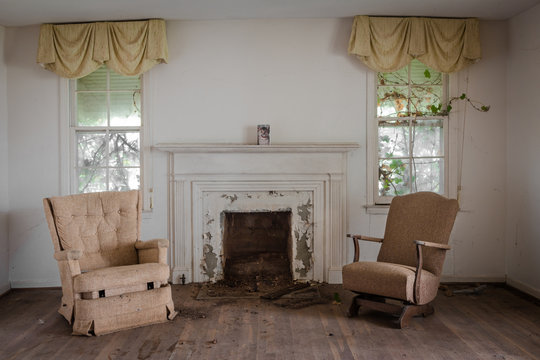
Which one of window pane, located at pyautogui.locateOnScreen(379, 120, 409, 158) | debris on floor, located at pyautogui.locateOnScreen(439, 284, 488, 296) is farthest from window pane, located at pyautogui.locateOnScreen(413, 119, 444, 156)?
debris on floor, located at pyautogui.locateOnScreen(439, 284, 488, 296)

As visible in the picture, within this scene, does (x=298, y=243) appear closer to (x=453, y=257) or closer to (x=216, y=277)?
(x=216, y=277)

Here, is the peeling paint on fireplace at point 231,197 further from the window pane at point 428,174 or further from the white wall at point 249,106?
the window pane at point 428,174

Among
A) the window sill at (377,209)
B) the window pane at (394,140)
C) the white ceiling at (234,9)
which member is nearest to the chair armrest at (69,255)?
the white ceiling at (234,9)

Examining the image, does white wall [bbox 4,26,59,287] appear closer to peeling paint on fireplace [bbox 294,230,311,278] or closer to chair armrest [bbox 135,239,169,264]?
chair armrest [bbox 135,239,169,264]

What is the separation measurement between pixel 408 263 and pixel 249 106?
222cm

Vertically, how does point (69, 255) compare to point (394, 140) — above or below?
below

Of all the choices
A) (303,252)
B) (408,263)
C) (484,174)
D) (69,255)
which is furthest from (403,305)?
(69,255)

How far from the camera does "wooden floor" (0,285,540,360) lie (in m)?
2.87

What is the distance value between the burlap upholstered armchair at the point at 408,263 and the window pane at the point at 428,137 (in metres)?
0.92

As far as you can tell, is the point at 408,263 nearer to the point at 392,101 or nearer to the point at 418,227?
the point at 418,227

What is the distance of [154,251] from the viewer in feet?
12.0

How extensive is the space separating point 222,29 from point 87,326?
311 cm

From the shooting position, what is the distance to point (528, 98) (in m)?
4.22

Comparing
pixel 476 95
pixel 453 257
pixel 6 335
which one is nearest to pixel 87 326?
pixel 6 335
